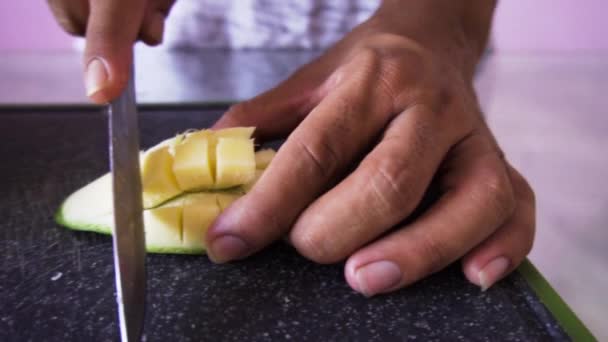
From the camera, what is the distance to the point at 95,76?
0.51 metres

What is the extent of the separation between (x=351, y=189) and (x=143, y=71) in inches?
42.2

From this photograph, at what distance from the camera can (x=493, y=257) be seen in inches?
22.6

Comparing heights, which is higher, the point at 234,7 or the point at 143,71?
the point at 234,7

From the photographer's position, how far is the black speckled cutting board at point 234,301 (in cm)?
50

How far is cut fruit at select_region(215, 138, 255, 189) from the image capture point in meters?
0.60

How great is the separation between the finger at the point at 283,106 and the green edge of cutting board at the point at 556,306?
0.94 ft

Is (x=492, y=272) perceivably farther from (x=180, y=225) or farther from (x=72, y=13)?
(x=72, y=13)

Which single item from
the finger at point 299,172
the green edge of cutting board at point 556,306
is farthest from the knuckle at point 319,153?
the green edge of cutting board at point 556,306

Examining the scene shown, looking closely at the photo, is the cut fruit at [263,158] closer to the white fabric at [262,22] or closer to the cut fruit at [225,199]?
the cut fruit at [225,199]

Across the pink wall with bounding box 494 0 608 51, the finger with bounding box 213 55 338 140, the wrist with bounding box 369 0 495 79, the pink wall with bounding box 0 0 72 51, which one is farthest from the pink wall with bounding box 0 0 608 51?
the finger with bounding box 213 55 338 140

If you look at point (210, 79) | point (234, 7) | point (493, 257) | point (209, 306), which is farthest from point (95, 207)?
point (234, 7)

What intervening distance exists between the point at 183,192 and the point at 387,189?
0.72ft

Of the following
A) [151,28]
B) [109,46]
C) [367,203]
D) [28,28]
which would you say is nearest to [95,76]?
[109,46]

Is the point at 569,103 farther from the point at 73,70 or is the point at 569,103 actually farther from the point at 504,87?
the point at 73,70
